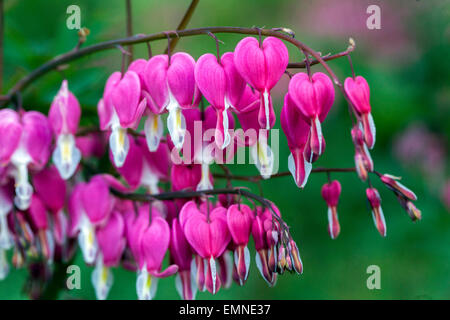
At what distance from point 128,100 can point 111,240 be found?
31cm

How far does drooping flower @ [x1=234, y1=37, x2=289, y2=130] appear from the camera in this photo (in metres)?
0.90

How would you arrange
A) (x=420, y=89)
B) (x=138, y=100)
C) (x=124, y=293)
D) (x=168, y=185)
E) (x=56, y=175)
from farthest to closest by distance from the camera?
1. (x=420, y=89)
2. (x=124, y=293)
3. (x=168, y=185)
4. (x=56, y=175)
5. (x=138, y=100)

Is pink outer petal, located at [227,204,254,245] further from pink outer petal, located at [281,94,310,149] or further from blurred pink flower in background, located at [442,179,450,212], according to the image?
blurred pink flower in background, located at [442,179,450,212]

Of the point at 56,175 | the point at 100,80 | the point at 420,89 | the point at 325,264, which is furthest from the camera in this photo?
the point at 325,264

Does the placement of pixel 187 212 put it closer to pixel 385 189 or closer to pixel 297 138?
pixel 297 138

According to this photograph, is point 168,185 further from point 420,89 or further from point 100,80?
point 420,89

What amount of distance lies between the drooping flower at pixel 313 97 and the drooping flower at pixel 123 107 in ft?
0.93

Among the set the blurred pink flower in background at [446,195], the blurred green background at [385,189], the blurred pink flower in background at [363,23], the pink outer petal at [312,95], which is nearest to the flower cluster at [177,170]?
the pink outer petal at [312,95]

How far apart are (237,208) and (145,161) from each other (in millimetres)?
278

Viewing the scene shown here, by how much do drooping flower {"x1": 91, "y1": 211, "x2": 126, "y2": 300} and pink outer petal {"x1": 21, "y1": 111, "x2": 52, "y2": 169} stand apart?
18 centimetres

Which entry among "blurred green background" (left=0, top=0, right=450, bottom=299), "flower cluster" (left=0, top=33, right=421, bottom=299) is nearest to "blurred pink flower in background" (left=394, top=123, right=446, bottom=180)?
"blurred green background" (left=0, top=0, right=450, bottom=299)

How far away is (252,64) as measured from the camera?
91 centimetres
